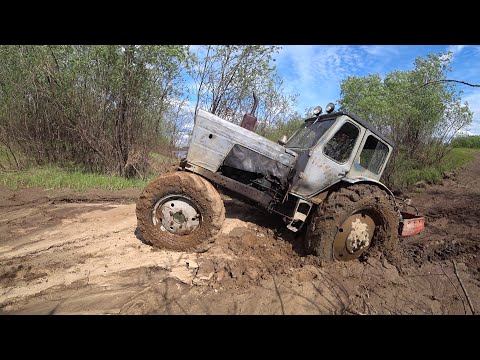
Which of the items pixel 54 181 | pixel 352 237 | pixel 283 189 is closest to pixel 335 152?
pixel 283 189

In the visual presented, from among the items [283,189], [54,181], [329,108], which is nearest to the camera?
[283,189]

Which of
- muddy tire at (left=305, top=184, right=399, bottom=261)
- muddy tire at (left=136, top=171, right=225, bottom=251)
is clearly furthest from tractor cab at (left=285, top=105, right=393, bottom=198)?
muddy tire at (left=136, top=171, right=225, bottom=251)

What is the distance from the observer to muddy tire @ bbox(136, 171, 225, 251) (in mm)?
4660

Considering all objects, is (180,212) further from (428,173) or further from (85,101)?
(428,173)

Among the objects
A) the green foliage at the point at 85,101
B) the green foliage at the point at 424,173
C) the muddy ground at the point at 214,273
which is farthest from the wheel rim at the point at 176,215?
the green foliage at the point at 424,173

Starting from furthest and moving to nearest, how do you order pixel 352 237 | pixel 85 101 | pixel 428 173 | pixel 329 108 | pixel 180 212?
pixel 428 173 → pixel 85 101 → pixel 329 108 → pixel 352 237 → pixel 180 212

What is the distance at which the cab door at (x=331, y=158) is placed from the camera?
505 cm

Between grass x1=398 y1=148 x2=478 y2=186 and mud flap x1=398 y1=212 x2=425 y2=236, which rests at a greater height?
grass x1=398 y1=148 x2=478 y2=186

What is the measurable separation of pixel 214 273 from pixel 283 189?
6.03 feet

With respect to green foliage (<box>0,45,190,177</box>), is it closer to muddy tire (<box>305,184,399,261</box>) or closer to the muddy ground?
the muddy ground

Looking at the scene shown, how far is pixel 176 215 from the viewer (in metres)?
4.78

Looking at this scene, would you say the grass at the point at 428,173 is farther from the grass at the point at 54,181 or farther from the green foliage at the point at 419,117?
the grass at the point at 54,181

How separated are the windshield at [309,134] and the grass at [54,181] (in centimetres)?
606

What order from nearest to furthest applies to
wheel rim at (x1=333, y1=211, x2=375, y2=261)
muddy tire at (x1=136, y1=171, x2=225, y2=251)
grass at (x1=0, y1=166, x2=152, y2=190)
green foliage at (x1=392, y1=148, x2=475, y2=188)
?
muddy tire at (x1=136, y1=171, x2=225, y2=251) < wheel rim at (x1=333, y1=211, x2=375, y2=261) < grass at (x1=0, y1=166, x2=152, y2=190) < green foliage at (x1=392, y1=148, x2=475, y2=188)
